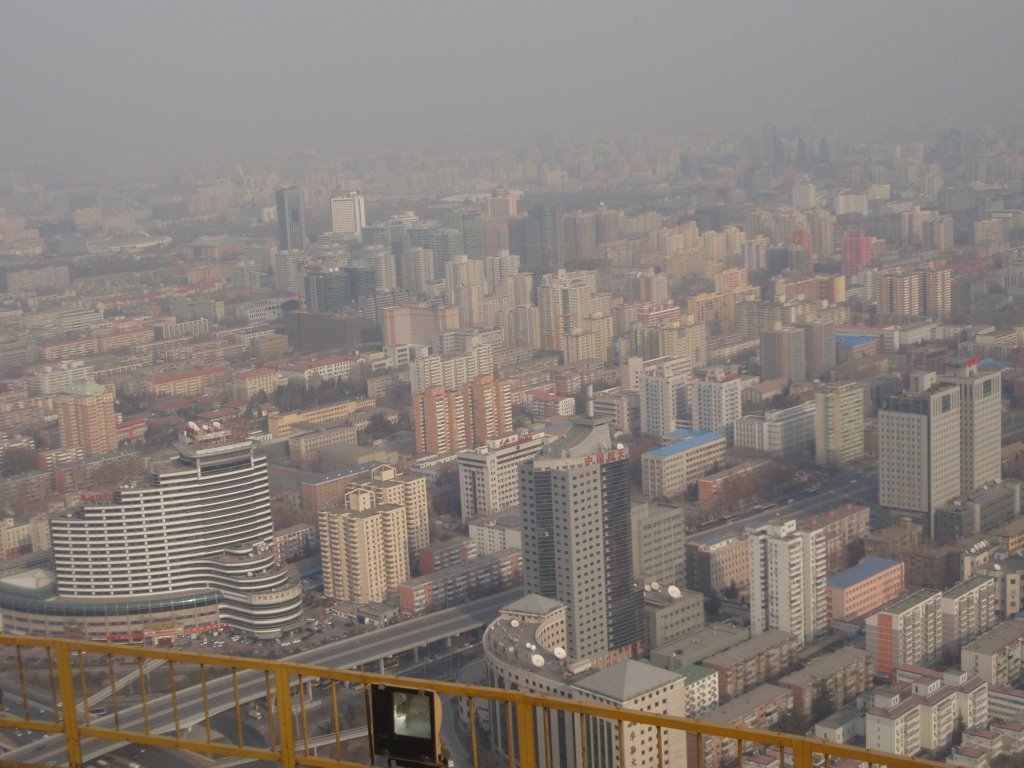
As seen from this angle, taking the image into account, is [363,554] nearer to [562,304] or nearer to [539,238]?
[562,304]

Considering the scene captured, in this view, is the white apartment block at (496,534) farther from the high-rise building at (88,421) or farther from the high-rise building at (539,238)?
the high-rise building at (539,238)

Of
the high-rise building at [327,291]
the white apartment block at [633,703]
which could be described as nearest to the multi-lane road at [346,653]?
the white apartment block at [633,703]

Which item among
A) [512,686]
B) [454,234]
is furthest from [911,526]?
[454,234]

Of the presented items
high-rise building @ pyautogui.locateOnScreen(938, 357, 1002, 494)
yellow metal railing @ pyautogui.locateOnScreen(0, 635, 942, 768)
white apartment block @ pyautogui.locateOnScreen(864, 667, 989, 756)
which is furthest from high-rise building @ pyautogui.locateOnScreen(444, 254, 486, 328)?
white apartment block @ pyautogui.locateOnScreen(864, 667, 989, 756)

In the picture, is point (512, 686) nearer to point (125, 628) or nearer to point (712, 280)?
point (125, 628)

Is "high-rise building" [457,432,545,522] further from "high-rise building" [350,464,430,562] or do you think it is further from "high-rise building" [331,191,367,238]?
"high-rise building" [331,191,367,238]

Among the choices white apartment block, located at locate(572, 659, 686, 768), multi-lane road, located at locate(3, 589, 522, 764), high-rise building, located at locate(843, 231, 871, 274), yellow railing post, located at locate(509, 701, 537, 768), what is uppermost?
yellow railing post, located at locate(509, 701, 537, 768)
